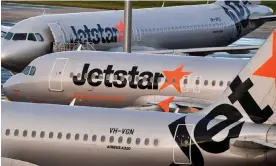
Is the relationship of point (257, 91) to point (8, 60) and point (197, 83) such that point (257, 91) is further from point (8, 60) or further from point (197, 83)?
point (8, 60)

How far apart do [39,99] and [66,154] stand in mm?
13142

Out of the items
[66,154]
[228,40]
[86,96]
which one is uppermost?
[66,154]

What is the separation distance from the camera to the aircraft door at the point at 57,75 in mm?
38531

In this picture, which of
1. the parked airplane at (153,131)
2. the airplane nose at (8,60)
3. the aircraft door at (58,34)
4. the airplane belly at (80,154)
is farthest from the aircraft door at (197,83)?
the airplane nose at (8,60)

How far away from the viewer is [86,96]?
3831 cm

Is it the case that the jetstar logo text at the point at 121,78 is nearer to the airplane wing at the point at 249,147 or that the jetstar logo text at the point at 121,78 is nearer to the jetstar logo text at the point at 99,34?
the jetstar logo text at the point at 99,34

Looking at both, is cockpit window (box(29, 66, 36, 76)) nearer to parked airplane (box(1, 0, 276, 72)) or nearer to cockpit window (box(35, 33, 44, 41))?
parked airplane (box(1, 0, 276, 72))

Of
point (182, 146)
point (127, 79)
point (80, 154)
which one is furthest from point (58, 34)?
point (182, 146)

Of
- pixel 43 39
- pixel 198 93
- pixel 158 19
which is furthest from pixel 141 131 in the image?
pixel 158 19

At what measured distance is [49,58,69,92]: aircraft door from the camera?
38.5m

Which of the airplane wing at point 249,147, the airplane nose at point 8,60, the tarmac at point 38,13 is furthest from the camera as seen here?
the tarmac at point 38,13

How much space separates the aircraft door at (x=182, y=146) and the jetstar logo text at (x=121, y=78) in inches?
486

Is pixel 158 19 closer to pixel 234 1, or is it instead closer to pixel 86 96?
pixel 234 1

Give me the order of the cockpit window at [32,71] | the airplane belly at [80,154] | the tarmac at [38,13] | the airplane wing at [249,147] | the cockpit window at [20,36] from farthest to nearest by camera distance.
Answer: the tarmac at [38,13]
the cockpit window at [20,36]
the cockpit window at [32,71]
the airplane belly at [80,154]
the airplane wing at [249,147]
